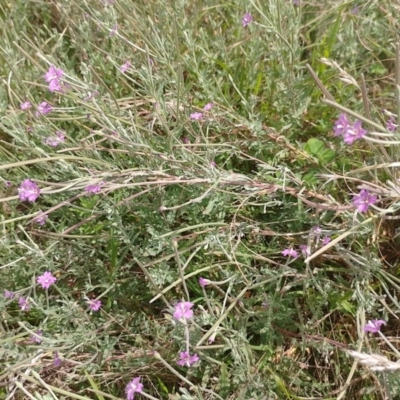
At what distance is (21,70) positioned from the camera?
1758mm

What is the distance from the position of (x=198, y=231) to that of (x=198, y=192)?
11 cm

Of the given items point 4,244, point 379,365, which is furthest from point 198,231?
point 379,365

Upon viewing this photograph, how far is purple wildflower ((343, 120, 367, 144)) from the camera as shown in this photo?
0.97 meters

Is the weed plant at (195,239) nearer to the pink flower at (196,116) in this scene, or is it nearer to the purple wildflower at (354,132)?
the pink flower at (196,116)

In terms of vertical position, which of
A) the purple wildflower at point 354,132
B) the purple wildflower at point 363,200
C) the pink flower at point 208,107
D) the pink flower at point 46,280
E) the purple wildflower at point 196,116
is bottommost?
the pink flower at point 46,280

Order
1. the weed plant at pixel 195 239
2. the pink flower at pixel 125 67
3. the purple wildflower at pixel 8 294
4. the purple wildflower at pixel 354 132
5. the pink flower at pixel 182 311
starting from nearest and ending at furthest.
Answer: the purple wildflower at pixel 354 132, the pink flower at pixel 182 311, the weed plant at pixel 195 239, the purple wildflower at pixel 8 294, the pink flower at pixel 125 67

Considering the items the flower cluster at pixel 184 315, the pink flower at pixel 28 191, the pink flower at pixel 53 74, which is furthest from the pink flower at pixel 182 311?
the pink flower at pixel 53 74

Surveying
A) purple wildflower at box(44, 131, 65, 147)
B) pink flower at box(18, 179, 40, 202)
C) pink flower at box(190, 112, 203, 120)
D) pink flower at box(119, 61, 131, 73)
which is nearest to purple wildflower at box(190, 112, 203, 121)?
pink flower at box(190, 112, 203, 120)

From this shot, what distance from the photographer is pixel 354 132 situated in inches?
38.8

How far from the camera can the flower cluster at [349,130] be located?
0.97 meters

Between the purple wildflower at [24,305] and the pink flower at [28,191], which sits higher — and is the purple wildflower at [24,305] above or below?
below

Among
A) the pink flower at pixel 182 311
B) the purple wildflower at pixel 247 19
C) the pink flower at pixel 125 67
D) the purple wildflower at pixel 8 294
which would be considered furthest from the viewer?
the purple wildflower at pixel 247 19

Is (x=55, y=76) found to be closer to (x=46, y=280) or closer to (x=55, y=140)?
(x=55, y=140)

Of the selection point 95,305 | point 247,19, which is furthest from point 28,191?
point 247,19
